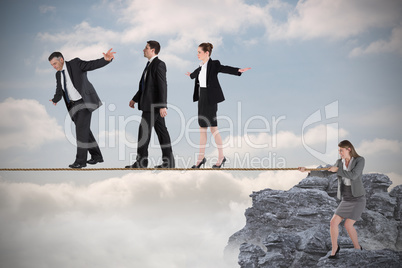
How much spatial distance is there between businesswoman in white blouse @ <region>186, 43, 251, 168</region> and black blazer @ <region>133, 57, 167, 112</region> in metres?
0.67

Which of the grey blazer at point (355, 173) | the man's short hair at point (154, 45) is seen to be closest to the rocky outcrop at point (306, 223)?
the grey blazer at point (355, 173)

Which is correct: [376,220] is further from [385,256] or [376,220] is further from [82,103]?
[82,103]

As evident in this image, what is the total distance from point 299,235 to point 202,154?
702cm

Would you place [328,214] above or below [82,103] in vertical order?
below

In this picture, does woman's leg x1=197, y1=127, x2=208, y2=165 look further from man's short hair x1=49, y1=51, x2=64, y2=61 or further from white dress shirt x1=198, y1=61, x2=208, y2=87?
man's short hair x1=49, y1=51, x2=64, y2=61

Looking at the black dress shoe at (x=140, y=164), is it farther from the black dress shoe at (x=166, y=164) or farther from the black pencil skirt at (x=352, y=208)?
the black pencil skirt at (x=352, y=208)

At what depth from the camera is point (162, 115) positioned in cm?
708

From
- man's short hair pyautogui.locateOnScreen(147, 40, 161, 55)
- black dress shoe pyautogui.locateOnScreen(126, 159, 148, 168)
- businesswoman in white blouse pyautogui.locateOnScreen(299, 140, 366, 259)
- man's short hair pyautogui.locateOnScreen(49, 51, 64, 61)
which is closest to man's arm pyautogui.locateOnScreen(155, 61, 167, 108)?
man's short hair pyautogui.locateOnScreen(147, 40, 161, 55)

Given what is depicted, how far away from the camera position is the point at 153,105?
7180 millimetres

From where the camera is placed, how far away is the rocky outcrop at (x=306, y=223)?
42.6 ft

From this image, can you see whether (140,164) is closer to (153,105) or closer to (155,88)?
(153,105)

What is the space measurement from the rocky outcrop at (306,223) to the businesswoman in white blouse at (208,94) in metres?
6.55

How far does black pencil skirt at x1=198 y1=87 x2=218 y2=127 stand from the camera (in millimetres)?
7348

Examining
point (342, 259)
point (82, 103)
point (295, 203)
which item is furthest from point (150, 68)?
point (295, 203)
